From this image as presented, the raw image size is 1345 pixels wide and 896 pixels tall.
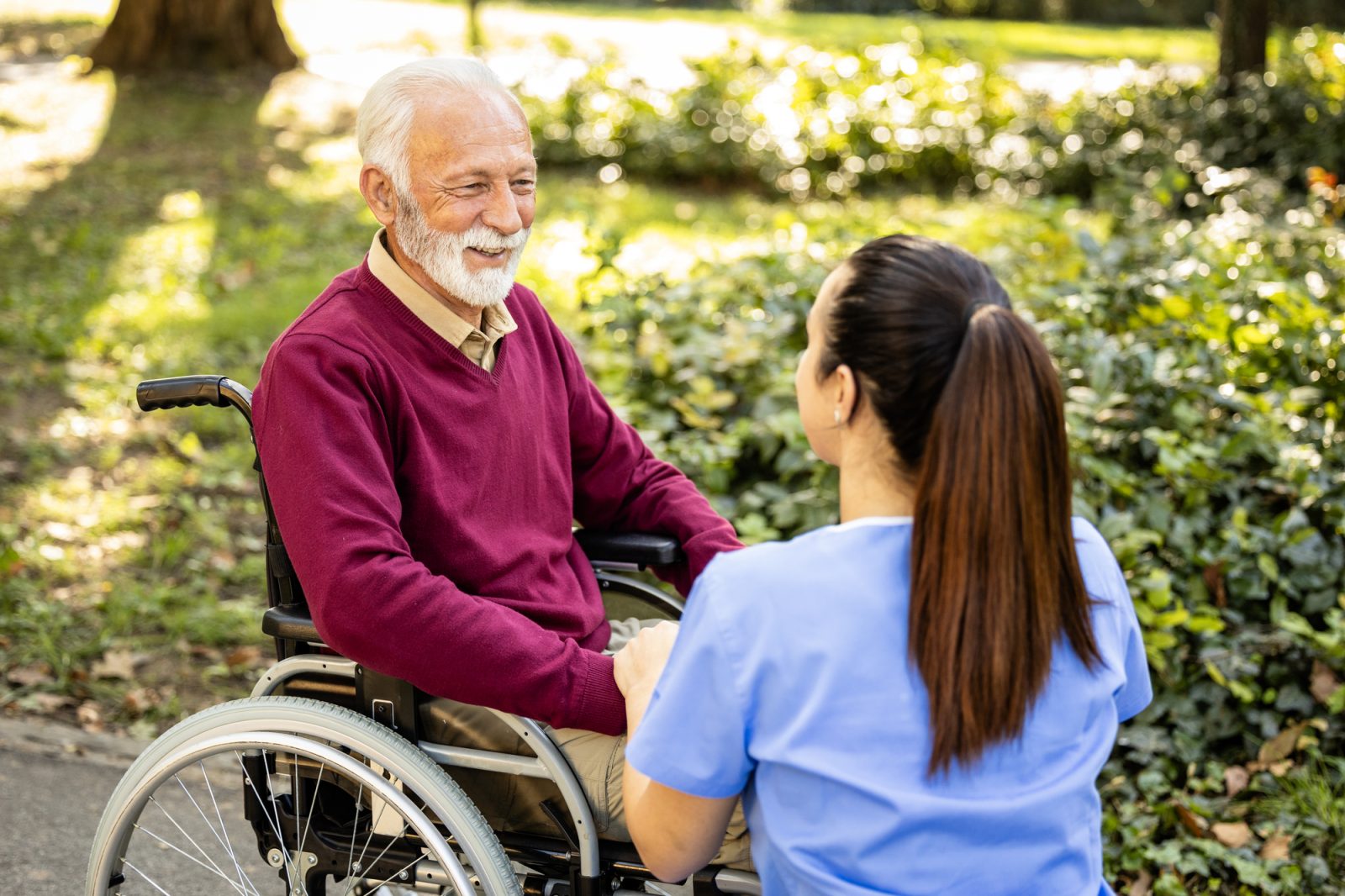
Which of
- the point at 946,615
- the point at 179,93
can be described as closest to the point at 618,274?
the point at 946,615

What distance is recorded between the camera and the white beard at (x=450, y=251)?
2285 millimetres

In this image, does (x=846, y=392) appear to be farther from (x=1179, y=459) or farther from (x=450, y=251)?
(x=1179, y=459)

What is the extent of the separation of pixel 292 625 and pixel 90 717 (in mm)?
1852

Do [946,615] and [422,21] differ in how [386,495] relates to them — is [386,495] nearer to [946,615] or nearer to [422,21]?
[946,615]

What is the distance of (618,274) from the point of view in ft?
14.7

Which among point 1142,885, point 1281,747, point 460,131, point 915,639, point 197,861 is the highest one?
point 460,131

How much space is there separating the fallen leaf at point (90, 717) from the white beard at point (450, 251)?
2.01m

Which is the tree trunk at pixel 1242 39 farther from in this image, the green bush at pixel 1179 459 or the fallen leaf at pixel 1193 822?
the fallen leaf at pixel 1193 822

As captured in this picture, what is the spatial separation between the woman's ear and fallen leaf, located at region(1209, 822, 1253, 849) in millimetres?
2044

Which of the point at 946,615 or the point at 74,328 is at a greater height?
the point at 946,615

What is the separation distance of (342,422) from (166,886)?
153 centimetres

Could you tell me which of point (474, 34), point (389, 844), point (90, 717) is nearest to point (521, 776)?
point (389, 844)

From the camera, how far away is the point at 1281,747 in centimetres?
321

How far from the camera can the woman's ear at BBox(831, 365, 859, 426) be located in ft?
5.05
